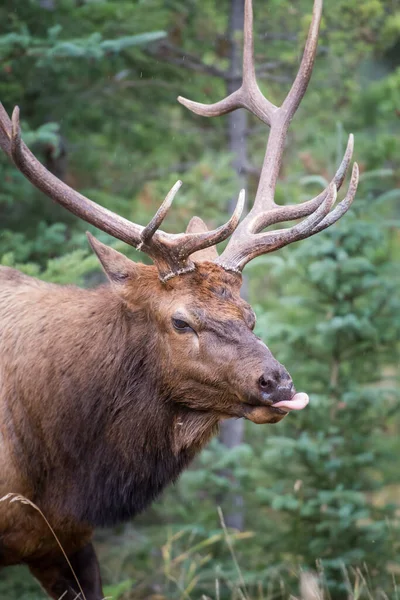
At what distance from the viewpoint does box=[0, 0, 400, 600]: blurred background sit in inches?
264

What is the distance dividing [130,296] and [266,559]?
3.74 m

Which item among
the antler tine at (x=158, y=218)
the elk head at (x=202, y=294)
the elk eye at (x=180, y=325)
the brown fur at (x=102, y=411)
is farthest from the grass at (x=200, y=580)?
the antler tine at (x=158, y=218)

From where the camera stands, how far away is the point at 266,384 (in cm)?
408

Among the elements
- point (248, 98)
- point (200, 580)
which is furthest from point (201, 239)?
point (200, 580)

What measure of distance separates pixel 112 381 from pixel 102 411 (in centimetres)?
16

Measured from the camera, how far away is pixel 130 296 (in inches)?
183

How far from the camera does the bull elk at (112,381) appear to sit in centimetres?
445

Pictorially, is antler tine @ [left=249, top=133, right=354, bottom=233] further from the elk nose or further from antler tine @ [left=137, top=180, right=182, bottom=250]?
the elk nose

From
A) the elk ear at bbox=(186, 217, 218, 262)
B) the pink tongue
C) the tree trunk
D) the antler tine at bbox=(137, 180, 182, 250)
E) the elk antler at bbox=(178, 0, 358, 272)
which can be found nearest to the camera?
the pink tongue

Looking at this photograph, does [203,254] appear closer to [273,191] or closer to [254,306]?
[273,191]

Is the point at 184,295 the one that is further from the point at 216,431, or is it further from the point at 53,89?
the point at 53,89

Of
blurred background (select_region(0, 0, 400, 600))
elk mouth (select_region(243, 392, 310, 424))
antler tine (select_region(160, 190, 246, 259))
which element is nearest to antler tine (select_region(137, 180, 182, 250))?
antler tine (select_region(160, 190, 246, 259))

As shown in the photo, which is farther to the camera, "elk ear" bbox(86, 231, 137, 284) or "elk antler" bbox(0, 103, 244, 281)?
"elk ear" bbox(86, 231, 137, 284)

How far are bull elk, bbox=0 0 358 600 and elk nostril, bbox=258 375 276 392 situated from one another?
306 mm
